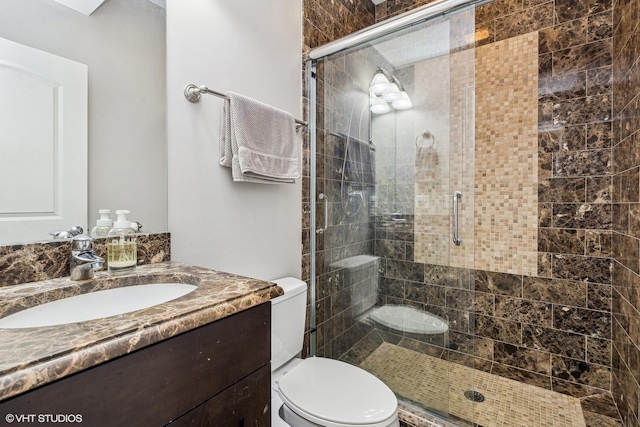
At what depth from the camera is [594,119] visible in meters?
1.78

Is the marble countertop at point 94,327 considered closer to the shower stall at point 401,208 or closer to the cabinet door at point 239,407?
the cabinet door at point 239,407

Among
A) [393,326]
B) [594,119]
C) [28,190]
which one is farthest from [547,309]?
[28,190]

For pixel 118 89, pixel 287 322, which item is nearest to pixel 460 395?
pixel 287 322

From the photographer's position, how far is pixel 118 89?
3.38 feet

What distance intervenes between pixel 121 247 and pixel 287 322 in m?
0.76

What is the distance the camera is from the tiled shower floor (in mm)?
1571

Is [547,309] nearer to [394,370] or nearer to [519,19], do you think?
[394,370]

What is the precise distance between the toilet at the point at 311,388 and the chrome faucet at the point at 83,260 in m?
0.66

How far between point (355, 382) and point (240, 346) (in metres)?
0.79

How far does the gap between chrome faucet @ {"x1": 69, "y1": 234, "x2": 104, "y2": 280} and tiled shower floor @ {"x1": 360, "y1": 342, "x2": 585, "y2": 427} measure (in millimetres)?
1537

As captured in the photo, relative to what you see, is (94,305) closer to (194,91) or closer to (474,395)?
(194,91)

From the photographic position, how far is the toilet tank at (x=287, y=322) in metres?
1.33

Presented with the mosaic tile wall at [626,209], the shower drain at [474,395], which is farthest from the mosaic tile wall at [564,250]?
the shower drain at [474,395]

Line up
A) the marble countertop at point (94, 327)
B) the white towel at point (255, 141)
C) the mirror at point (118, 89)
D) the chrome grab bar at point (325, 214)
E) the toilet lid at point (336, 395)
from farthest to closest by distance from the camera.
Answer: the chrome grab bar at point (325, 214), the white towel at point (255, 141), the toilet lid at point (336, 395), the mirror at point (118, 89), the marble countertop at point (94, 327)
